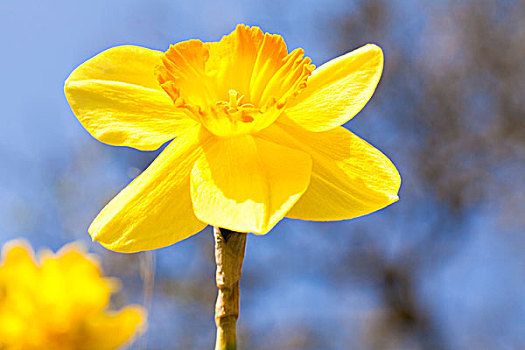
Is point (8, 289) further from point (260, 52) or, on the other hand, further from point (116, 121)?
point (260, 52)

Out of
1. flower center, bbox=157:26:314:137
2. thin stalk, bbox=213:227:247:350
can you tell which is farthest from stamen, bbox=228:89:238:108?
thin stalk, bbox=213:227:247:350

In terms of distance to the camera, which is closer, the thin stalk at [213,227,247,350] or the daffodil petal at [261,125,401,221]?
the thin stalk at [213,227,247,350]

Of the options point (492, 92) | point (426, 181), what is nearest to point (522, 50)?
point (492, 92)

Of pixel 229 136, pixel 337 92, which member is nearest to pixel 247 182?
pixel 229 136

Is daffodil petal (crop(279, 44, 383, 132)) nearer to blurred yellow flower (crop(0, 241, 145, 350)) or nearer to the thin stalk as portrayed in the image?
the thin stalk

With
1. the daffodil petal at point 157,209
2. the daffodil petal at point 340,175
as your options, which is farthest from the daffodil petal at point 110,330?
the daffodil petal at point 340,175

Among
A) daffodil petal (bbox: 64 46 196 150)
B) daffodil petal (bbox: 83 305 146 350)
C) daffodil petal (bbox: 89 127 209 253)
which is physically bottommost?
daffodil petal (bbox: 83 305 146 350)

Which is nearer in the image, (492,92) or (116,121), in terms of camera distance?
(116,121)
